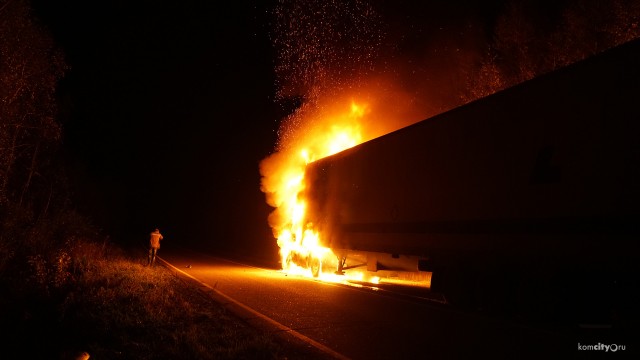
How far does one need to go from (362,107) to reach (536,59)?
28.3 ft

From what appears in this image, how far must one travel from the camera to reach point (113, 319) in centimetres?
839

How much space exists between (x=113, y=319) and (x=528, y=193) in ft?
25.2

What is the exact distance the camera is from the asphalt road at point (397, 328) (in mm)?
6262

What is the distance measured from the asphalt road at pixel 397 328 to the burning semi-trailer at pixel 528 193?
2.97 feet

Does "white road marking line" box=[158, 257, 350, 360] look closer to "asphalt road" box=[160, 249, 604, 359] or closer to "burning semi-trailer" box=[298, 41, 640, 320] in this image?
"asphalt road" box=[160, 249, 604, 359]

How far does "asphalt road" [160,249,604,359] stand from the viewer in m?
6.26

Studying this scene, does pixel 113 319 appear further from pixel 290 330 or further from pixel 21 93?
pixel 21 93

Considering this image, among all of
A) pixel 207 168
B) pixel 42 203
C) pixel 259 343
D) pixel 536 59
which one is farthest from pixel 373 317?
pixel 207 168

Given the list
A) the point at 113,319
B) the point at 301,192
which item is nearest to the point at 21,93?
the point at 301,192

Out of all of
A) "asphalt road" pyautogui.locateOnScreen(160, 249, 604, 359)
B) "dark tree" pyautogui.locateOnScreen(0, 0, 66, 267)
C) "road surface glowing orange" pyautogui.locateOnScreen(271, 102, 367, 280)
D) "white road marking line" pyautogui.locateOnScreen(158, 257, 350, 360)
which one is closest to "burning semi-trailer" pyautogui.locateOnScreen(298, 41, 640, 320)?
"asphalt road" pyautogui.locateOnScreen(160, 249, 604, 359)

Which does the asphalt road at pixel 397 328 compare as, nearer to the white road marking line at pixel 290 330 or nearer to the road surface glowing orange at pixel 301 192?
the white road marking line at pixel 290 330

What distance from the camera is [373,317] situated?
8688 millimetres

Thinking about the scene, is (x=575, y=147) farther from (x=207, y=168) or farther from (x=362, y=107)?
(x=207, y=168)

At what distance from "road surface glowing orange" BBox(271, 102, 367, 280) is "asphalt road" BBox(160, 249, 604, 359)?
7.20 meters
